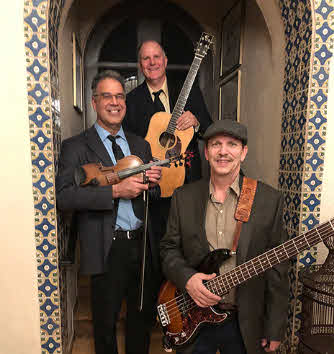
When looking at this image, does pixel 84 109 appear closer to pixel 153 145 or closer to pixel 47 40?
pixel 153 145

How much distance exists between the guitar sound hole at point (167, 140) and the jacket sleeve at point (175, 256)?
2.36 ft

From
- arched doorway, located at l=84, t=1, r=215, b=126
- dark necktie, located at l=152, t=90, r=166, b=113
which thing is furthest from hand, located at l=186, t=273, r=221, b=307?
arched doorway, located at l=84, t=1, r=215, b=126

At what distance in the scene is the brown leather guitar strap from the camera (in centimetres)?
139

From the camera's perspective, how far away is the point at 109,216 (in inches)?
65.8

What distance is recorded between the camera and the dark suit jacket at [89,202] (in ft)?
5.24

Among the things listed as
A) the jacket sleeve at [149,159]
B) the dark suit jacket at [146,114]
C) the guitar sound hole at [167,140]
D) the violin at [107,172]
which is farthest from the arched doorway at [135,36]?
the violin at [107,172]

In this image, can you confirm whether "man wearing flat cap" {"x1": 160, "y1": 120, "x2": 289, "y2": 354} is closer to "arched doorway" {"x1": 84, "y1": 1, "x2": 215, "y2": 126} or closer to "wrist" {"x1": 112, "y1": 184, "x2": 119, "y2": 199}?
"wrist" {"x1": 112, "y1": 184, "x2": 119, "y2": 199}

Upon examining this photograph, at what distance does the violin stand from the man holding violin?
0.03m

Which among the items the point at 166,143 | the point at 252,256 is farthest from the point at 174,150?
the point at 252,256

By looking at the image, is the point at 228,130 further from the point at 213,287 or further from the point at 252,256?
the point at 213,287

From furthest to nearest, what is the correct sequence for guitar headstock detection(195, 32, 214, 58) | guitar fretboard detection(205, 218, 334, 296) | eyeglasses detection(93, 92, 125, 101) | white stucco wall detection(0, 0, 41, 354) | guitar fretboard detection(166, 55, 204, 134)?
guitar fretboard detection(166, 55, 204, 134), guitar headstock detection(195, 32, 214, 58), eyeglasses detection(93, 92, 125, 101), white stucco wall detection(0, 0, 41, 354), guitar fretboard detection(205, 218, 334, 296)

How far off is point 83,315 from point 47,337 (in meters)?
0.79

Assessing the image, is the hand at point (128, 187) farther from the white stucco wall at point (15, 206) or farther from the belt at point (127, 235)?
the white stucco wall at point (15, 206)

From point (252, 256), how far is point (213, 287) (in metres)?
0.23
